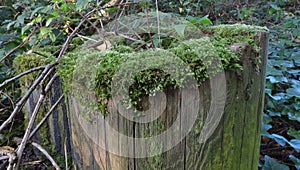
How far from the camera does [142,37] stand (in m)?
1.51

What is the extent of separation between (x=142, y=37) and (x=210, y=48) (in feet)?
2.10

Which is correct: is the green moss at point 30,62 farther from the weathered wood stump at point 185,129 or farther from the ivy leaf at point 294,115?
the ivy leaf at point 294,115

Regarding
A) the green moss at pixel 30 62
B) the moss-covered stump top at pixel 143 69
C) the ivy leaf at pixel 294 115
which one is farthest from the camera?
the ivy leaf at pixel 294 115

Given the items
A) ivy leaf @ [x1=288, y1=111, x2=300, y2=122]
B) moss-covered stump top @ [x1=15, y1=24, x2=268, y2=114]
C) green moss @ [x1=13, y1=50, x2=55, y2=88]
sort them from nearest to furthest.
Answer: moss-covered stump top @ [x1=15, y1=24, x2=268, y2=114] < green moss @ [x1=13, y1=50, x2=55, y2=88] < ivy leaf @ [x1=288, y1=111, x2=300, y2=122]

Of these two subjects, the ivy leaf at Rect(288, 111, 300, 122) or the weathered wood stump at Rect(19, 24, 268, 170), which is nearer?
the weathered wood stump at Rect(19, 24, 268, 170)

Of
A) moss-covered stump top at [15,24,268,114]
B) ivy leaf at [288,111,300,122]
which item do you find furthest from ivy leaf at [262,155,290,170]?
moss-covered stump top at [15,24,268,114]

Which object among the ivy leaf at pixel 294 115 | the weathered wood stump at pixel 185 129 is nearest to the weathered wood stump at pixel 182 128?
the weathered wood stump at pixel 185 129

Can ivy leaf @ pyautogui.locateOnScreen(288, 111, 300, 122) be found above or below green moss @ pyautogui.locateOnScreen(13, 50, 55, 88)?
below

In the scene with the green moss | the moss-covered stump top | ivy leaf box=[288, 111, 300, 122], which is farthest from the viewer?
ivy leaf box=[288, 111, 300, 122]

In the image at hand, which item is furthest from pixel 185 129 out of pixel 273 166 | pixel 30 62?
pixel 30 62

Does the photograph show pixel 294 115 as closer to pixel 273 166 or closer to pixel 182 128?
pixel 273 166

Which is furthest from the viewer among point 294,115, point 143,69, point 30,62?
point 294,115

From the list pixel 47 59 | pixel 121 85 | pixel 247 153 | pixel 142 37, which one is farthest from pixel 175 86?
pixel 47 59

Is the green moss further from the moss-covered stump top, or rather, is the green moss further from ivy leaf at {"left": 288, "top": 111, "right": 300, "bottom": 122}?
ivy leaf at {"left": 288, "top": 111, "right": 300, "bottom": 122}
